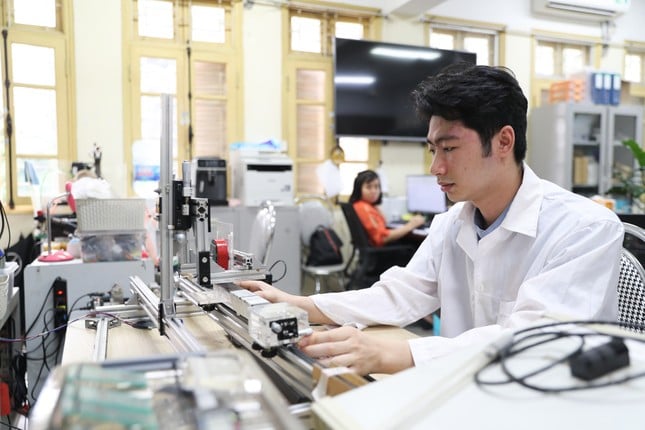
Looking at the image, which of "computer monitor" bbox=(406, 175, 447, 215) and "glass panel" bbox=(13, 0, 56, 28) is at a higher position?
"glass panel" bbox=(13, 0, 56, 28)

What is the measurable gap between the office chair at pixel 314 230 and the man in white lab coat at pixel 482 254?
2.64 metres

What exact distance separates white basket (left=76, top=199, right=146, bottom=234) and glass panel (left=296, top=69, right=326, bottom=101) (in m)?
2.55

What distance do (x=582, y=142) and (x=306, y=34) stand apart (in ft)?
9.60

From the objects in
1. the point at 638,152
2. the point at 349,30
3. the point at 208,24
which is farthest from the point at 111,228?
the point at 638,152

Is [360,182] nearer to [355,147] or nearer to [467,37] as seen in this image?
[355,147]

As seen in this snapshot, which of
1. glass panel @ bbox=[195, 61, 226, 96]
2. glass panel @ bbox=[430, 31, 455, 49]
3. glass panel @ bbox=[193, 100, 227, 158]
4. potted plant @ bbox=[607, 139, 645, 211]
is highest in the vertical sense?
glass panel @ bbox=[430, 31, 455, 49]

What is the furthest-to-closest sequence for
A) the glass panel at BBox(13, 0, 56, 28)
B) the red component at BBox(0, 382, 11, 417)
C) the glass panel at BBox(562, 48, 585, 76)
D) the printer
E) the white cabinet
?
the glass panel at BBox(562, 48, 585, 76) → the white cabinet → the printer → the glass panel at BBox(13, 0, 56, 28) → the red component at BBox(0, 382, 11, 417)

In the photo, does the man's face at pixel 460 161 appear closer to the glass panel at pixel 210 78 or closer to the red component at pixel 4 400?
the red component at pixel 4 400

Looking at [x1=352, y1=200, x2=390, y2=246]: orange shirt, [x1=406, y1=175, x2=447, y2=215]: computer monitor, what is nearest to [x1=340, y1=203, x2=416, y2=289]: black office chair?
[x1=352, y1=200, x2=390, y2=246]: orange shirt

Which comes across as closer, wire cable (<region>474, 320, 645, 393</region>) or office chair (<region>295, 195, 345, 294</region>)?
wire cable (<region>474, 320, 645, 393</region>)

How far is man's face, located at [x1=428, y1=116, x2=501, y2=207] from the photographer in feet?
3.84

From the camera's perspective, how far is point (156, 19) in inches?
161

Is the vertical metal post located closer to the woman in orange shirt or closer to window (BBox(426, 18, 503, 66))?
the woman in orange shirt

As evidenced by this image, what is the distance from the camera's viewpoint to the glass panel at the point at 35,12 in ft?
12.1
